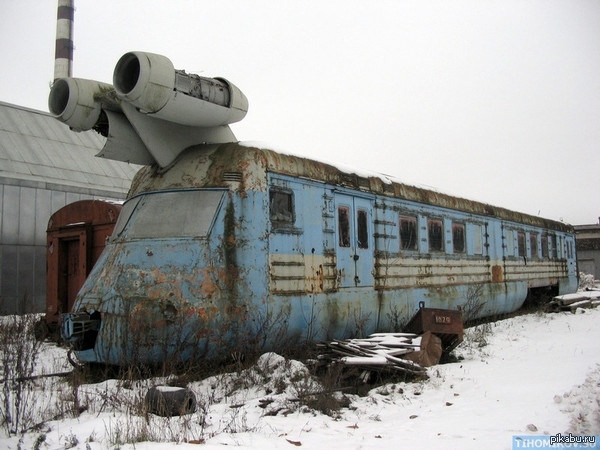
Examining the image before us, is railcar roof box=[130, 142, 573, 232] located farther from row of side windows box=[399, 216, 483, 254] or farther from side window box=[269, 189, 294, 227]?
row of side windows box=[399, 216, 483, 254]

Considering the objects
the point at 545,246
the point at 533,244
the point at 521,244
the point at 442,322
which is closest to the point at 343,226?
the point at 442,322

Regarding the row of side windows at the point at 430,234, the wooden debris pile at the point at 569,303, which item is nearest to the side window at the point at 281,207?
the row of side windows at the point at 430,234

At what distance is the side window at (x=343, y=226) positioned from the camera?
819 cm

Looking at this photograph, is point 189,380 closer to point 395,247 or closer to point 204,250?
point 204,250

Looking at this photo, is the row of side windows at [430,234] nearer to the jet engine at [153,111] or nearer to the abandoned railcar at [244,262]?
the abandoned railcar at [244,262]

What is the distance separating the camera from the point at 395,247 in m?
9.44

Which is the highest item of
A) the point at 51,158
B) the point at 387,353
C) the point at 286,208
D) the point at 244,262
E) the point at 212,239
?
the point at 51,158

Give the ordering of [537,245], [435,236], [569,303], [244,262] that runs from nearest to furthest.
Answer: [244,262]
[435,236]
[569,303]
[537,245]

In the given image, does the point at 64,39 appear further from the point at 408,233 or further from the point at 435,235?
the point at 408,233

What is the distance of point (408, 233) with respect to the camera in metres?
9.93

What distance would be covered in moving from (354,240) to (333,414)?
365 cm

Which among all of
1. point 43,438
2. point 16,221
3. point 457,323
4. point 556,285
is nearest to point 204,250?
point 43,438

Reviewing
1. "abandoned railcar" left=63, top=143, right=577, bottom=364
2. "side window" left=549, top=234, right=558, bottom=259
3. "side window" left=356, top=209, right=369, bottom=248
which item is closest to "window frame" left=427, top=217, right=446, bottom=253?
"abandoned railcar" left=63, top=143, right=577, bottom=364

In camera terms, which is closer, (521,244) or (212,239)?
(212,239)
